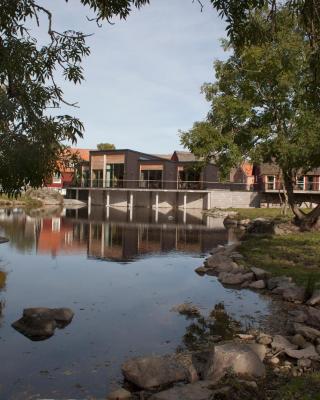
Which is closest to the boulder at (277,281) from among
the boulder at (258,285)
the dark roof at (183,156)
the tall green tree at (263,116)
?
the boulder at (258,285)

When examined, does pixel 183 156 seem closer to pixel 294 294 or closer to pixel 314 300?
pixel 294 294

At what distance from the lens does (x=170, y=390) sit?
5.92 metres

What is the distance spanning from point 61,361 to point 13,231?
1970 centimetres

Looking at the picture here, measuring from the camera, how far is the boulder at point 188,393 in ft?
18.5

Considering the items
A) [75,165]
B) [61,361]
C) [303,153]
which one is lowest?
[61,361]

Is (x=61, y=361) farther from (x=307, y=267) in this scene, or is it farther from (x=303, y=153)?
(x=303, y=153)

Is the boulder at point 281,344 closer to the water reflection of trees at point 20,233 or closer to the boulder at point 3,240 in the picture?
the water reflection of trees at point 20,233

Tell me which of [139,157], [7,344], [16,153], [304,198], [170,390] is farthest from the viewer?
[139,157]

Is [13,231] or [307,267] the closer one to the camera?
[307,267]

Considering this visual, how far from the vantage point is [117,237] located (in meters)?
25.6

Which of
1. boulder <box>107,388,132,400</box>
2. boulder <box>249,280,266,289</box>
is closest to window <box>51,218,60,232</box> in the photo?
boulder <box>249,280,266,289</box>

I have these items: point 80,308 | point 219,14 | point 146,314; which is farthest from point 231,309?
point 219,14

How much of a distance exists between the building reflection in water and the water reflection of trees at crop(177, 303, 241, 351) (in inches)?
328

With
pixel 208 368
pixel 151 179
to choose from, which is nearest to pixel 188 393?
pixel 208 368
